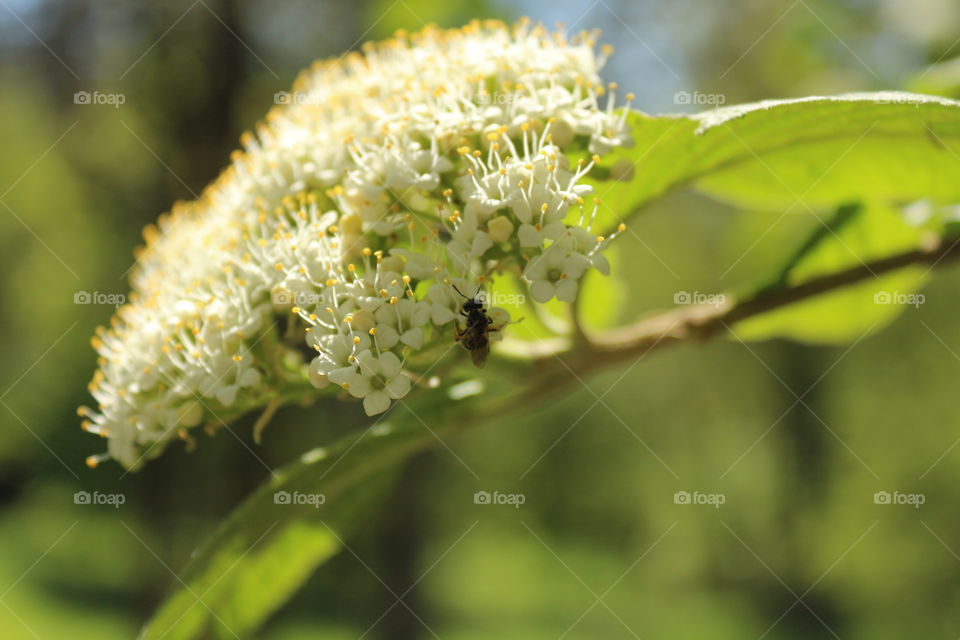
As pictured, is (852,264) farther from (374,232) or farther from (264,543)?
(264,543)

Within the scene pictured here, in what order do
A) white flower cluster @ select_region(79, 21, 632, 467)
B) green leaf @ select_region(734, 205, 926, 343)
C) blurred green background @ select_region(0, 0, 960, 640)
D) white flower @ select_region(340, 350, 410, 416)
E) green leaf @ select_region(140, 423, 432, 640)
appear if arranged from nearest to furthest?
1. white flower @ select_region(340, 350, 410, 416)
2. white flower cluster @ select_region(79, 21, 632, 467)
3. green leaf @ select_region(140, 423, 432, 640)
4. green leaf @ select_region(734, 205, 926, 343)
5. blurred green background @ select_region(0, 0, 960, 640)

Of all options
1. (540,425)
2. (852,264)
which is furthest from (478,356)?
(540,425)

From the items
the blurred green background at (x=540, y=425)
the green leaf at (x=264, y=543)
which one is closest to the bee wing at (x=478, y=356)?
the green leaf at (x=264, y=543)

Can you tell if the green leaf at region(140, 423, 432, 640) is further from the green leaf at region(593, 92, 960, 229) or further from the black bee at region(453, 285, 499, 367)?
the green leaf at region(593, 92, 960, 229)

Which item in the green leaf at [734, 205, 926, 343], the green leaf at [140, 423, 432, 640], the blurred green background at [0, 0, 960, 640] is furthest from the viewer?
the blurred green background at [0, 0, 960, 640]

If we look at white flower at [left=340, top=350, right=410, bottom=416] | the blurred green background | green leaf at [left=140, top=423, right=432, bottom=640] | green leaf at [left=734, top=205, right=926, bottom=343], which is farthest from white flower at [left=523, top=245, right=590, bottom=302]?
the blurred green background

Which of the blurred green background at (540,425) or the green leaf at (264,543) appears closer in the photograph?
the green leaf at (264,543)

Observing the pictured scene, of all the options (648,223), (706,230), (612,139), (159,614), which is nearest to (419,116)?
(612,139)

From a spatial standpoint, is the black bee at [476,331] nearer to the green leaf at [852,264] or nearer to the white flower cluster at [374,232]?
the white flower cluster at [374,232]
